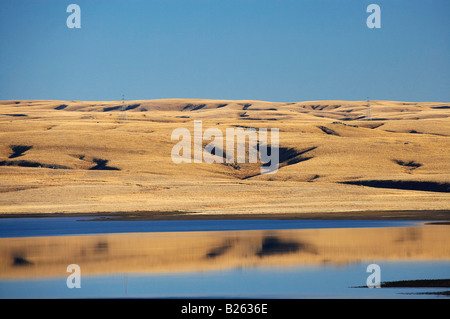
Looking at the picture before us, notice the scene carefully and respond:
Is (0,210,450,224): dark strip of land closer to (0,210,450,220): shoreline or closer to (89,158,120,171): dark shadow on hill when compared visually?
(0,210,450,220): shoreline

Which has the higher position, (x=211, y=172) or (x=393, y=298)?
(x=393, y=298)

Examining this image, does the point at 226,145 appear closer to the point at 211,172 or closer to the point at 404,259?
the point at 211,172

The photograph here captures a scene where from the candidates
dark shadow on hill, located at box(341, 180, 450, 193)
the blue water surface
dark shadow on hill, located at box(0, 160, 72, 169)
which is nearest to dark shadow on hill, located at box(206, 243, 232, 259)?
the blue water surface

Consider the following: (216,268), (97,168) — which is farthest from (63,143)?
(216,268)

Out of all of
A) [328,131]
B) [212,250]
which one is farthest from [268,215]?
[328,131]

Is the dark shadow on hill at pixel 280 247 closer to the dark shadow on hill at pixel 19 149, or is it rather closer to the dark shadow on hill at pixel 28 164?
the dark shadow on hill at pixel 28 164

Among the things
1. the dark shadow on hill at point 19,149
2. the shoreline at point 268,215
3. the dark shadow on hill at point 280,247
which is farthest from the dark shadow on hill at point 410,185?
the dark shadow on hill at point 19,149
